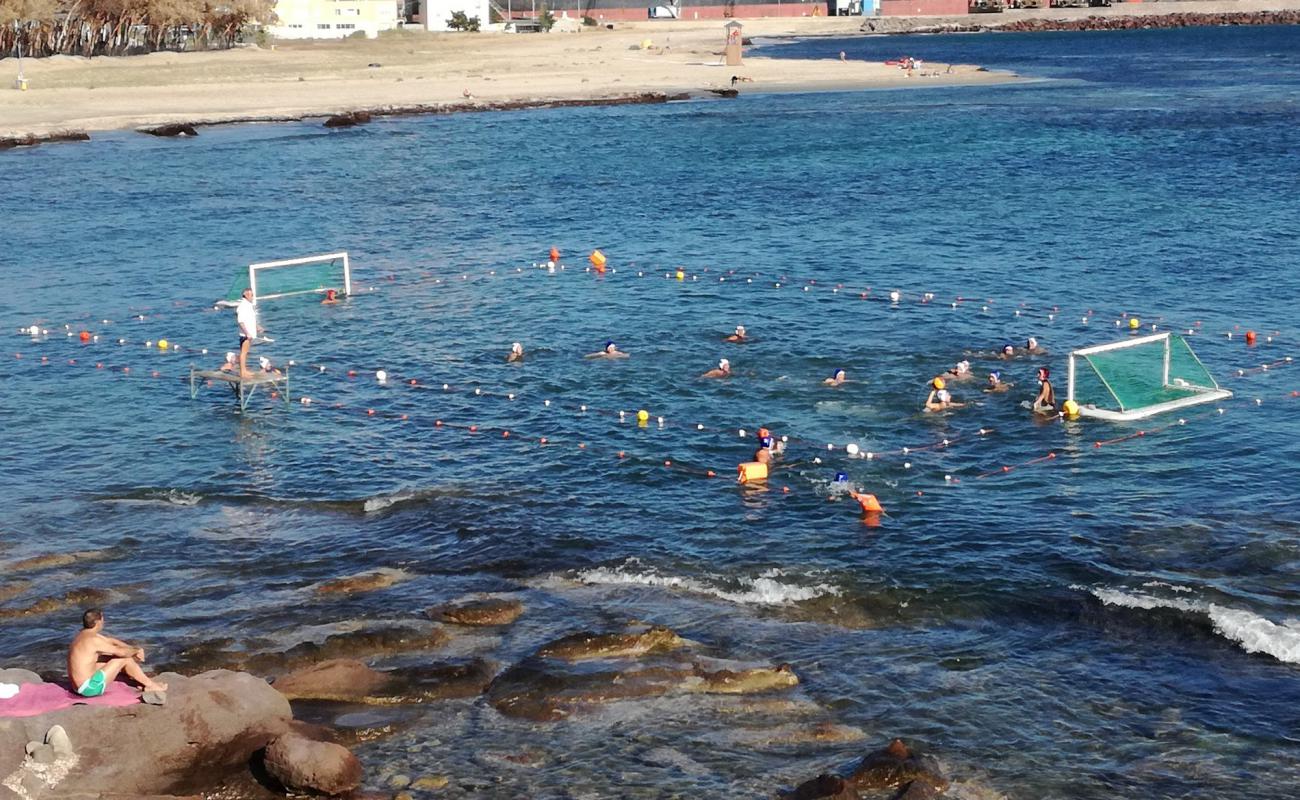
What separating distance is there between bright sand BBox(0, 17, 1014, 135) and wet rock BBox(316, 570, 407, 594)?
8028cm

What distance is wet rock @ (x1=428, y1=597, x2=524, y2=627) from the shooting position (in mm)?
25781

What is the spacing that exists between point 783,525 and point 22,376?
2560 cm

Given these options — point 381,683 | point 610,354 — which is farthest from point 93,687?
point 610,354

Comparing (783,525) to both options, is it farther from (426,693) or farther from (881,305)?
(881,305)

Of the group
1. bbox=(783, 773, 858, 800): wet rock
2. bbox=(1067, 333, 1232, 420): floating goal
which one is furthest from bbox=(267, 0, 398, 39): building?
bbox=(783, 773, 858, 800): wet rock

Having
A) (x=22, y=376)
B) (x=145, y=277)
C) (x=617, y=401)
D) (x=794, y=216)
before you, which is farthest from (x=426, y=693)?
(x=794, y=216)

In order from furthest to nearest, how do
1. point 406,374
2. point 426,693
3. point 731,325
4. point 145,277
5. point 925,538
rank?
1. point 145,277
2. point 731,325
3. point 406,374
4. point 925,538
5. point 426,693

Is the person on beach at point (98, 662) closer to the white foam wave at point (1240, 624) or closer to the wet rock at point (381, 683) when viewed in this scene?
the wet rock at point (381, 683)

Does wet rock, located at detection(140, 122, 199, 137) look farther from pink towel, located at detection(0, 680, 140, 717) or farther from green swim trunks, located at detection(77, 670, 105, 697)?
green swim trunks, located at detection(77, 670, 105, 697)

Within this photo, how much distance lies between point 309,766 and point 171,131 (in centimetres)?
8877

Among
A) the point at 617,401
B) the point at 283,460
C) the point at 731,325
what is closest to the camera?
the point at 283,460

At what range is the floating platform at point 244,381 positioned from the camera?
39781 millimetres

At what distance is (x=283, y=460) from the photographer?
36062 millimetres

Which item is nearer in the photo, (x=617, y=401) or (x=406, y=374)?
(x=617, y=401)
